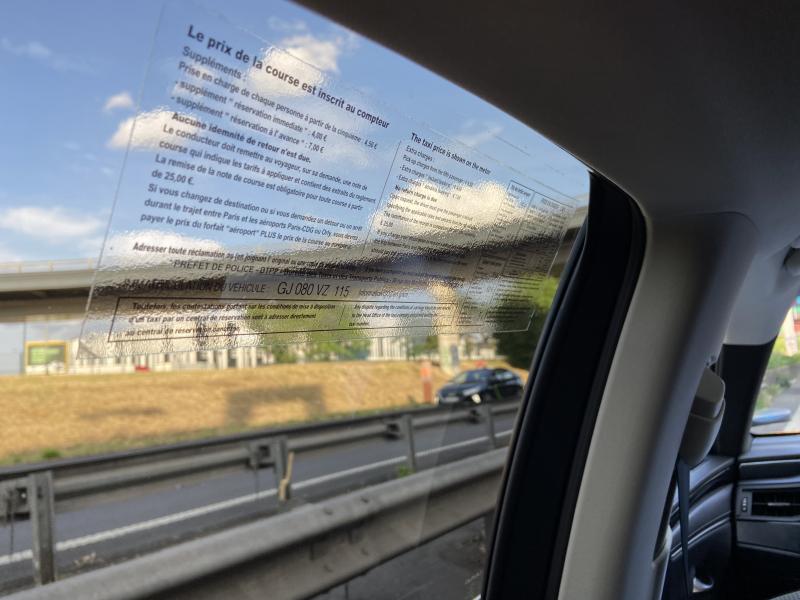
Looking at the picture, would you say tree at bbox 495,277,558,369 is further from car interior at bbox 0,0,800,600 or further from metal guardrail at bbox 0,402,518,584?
metal guardrail at bbox 0,402,518,584

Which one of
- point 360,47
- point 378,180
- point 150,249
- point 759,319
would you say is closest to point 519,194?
point 378,180

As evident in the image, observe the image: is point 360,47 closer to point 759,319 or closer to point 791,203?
point 791,203

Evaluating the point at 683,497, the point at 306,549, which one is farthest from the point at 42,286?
the point at 683,497

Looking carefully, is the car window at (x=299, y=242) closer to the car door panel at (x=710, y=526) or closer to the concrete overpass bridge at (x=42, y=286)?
the concrete overpass bridge at (x=42, y=286)

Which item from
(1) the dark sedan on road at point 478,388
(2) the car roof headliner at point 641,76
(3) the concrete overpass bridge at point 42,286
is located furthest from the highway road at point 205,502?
(2) the car roof headliner at point 641,76

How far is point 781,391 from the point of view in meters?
3.67

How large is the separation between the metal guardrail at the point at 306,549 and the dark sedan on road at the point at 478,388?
684mm

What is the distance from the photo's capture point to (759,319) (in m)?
3.08

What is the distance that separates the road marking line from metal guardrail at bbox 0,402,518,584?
0.36 ft

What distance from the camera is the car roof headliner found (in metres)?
1.00

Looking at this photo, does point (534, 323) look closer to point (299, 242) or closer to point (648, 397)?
point (648, 397)

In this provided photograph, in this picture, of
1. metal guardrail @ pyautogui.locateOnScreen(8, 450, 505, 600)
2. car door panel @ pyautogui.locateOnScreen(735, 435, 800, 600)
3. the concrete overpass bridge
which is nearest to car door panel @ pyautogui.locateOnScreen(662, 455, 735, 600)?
car door panel @ pyautogui.locateOnScreen(735, 435, 800, 600)

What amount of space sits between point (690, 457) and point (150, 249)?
6.86 ft

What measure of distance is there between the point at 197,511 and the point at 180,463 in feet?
1.57
